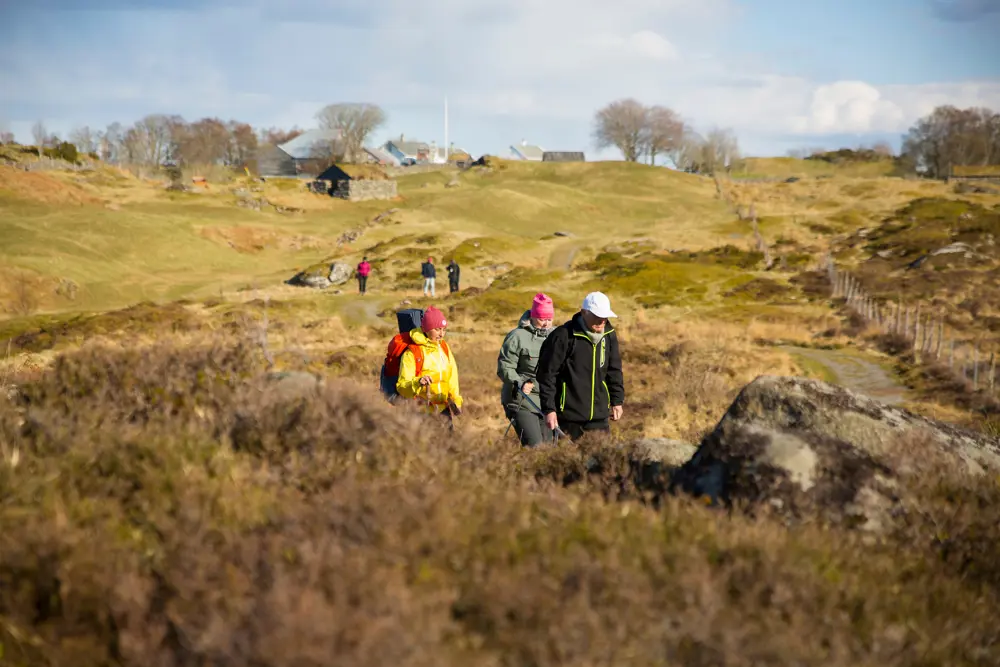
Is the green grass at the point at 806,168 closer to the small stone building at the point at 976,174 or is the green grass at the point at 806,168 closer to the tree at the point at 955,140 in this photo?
Answer: the tree at the point at 955,140

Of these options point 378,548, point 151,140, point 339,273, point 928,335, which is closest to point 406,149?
point 151,140

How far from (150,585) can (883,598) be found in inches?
135

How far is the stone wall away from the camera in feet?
255

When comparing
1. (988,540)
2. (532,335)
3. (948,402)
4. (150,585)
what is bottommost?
(948,402)

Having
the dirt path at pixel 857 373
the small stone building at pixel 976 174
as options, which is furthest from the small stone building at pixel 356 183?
the small stone building at pixel 976 174

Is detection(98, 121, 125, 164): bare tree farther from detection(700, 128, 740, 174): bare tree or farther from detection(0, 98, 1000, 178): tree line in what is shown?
detection(700, 128, 740, 174): bare tree

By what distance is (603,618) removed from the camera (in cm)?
320

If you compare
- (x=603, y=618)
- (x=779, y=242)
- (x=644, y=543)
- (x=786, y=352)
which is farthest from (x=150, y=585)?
(x=779, y=242)

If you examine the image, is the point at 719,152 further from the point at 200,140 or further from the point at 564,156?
the point at 200,140

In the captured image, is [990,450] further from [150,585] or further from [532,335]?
[150,585]

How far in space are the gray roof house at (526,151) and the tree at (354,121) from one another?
193 ft

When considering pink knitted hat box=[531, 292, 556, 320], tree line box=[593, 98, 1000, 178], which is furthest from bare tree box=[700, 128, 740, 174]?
pink knitted hat box=[531, 292, 556, 320]

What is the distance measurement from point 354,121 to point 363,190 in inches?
2121

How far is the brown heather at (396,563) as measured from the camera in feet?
9.95
